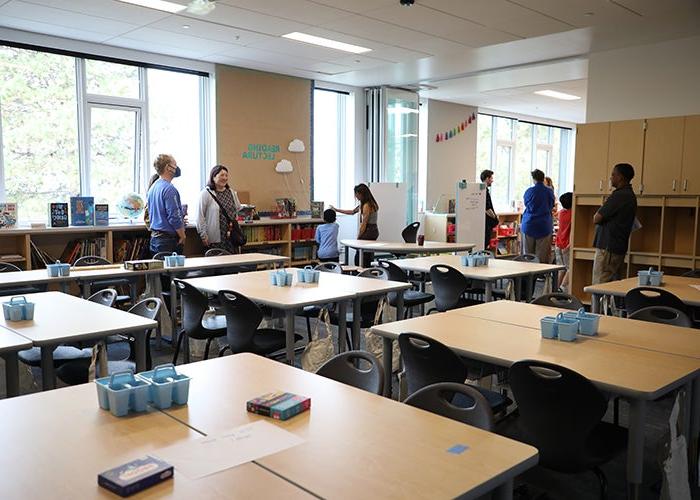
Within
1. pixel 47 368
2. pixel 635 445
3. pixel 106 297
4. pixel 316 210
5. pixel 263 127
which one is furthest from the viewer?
pixel 316 210

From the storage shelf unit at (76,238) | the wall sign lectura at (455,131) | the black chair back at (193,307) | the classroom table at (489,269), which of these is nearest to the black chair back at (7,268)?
the storage shelf unit at (76,238)

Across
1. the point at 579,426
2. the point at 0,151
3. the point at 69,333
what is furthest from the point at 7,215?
the point at 579,426

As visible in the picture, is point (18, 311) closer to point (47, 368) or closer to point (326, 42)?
point (47, 368)

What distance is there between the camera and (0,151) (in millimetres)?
7031

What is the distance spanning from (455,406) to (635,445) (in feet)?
2.46

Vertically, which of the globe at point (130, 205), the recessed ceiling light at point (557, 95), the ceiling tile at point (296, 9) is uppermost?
the recessed ceiling light at point (557, 95)

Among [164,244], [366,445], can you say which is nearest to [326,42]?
Answer: [164,244]

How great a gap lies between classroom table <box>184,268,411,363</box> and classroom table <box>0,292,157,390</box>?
3.07 ft

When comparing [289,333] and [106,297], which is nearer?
[289,333]

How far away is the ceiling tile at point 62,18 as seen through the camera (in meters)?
6.03

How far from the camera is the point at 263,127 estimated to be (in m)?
9.33

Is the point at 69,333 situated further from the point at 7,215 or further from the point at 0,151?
the point at 0,151

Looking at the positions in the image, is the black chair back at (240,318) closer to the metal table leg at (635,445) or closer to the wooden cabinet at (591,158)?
the metal table leg at (635,445)

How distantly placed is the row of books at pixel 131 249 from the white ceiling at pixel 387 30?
2.42m
